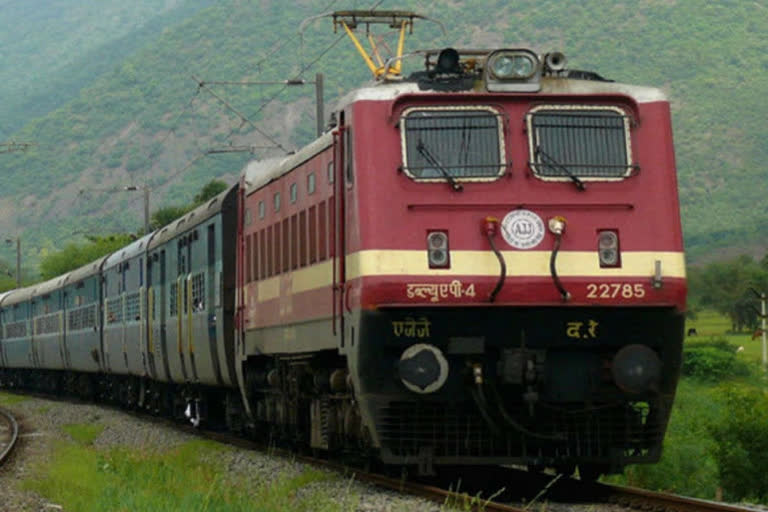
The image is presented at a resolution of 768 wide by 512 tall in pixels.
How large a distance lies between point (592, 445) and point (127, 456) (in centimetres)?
678

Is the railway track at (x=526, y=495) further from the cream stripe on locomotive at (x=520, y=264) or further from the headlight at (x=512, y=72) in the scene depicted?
the headlight at (x=512, y=72)

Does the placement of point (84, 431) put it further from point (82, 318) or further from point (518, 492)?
point (518, 492)

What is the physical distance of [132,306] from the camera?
3069 cm

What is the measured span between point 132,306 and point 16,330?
2477 cm

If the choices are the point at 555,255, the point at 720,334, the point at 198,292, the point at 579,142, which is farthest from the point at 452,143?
the point at 720,334

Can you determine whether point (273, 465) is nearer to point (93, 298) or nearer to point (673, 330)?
point (673, 330)

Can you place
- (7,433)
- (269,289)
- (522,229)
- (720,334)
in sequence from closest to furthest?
(522,229)
(269,289)
(7,433)
(720,334)

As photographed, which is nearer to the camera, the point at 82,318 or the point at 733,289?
the point at 82,318

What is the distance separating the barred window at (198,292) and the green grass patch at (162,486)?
3234 millimetres

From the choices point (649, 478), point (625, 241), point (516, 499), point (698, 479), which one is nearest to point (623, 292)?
point (625, 241)

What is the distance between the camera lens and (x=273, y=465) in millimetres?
17328

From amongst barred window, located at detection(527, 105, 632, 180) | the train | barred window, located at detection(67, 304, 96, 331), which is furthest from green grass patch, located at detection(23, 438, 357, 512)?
barred window, located at detection(67, 304, 96, 331)

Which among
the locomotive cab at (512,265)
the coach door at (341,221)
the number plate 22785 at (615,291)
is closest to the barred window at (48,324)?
the coach door at (341,221)

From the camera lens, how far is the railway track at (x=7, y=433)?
862 inches
